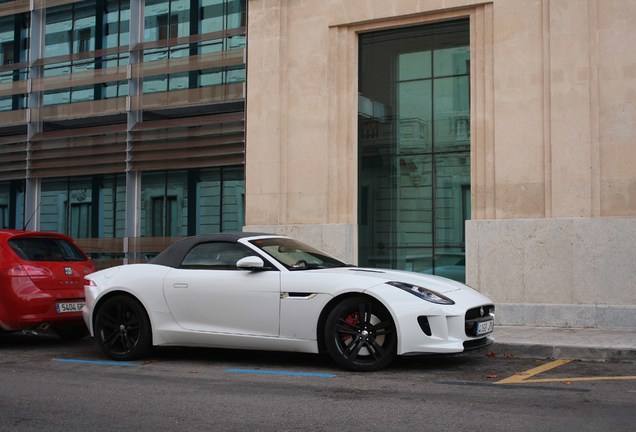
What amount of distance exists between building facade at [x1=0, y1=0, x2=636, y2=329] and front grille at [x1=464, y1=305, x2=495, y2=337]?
379 cm

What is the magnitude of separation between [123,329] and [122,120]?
8.27m

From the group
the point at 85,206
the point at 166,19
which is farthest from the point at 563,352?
the point at 85,206

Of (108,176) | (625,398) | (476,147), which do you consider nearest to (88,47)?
(108,176)

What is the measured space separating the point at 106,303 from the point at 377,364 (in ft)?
10.5

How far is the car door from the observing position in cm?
796

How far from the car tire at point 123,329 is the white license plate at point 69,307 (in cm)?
125

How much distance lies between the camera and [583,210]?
1127cm

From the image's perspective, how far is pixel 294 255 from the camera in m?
8.48

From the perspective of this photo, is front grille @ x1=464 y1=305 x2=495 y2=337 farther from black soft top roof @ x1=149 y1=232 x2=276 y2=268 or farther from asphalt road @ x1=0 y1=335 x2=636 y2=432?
black soft top roof @ x1=149 y1=232 x2=276 y2=268

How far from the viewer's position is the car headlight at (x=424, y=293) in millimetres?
7488

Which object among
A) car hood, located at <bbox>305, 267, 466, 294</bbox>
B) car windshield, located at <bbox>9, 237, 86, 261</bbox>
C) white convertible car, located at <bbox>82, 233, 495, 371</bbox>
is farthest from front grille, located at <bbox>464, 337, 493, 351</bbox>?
car windshield, located at <bbox>9, 237, 86, 261</bbox>

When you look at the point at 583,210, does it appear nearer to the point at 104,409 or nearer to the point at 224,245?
the point at 224,245

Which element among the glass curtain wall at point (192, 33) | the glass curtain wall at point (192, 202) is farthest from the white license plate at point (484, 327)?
the glass curtain wall at point (192, 33)

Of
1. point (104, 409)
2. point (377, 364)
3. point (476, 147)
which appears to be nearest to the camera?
point (104, 409)
